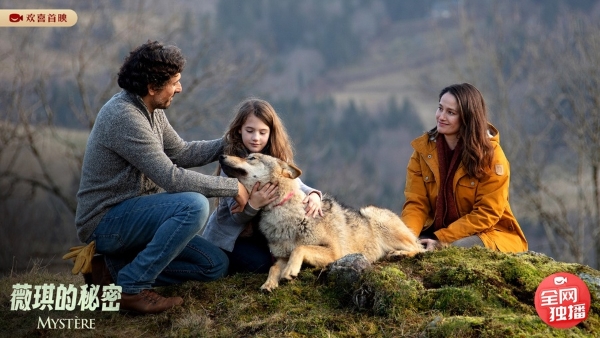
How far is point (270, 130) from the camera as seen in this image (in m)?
6.89

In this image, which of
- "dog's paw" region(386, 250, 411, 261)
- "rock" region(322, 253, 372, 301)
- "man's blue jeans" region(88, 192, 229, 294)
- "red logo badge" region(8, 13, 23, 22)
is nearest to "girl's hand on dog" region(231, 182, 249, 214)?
"man's blue jeans" region(88, 192, 229, 294)

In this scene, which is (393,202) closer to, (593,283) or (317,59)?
(317,59)

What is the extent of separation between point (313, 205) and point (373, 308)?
1.31 m

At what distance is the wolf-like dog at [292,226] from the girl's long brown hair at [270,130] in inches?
11.0

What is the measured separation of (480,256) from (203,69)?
19.2m

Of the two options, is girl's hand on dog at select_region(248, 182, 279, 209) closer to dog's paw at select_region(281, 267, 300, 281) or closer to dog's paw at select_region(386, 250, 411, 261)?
dog's paw at select_region(281, 267, 300, 281)

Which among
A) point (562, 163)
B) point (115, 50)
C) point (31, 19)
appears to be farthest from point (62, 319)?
point (562, 163)

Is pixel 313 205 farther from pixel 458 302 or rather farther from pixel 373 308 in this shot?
pixel 458 302

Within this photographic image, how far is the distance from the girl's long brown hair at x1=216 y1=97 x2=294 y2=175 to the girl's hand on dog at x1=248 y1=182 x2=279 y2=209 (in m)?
0.41

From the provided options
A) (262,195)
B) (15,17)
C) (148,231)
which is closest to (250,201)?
(262,195)

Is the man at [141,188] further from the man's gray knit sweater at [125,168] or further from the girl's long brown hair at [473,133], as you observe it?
the girl's long brown hair at [473,133]

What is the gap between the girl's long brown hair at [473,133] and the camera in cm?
726

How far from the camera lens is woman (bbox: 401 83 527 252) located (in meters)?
7.33

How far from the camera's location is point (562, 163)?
29984 mm
